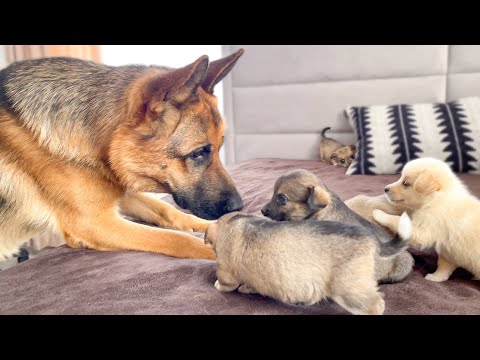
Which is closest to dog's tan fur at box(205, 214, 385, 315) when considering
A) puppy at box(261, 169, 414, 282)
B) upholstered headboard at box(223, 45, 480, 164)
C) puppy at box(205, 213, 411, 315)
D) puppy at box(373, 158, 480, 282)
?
puppy at box(205, 213, 411, 315)

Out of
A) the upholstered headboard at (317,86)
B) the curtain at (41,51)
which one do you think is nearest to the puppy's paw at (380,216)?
the curtain at (41,51)

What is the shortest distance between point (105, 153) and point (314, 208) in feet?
2.17

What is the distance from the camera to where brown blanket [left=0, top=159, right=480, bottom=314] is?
2.50 ft

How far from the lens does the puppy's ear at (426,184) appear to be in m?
0.94

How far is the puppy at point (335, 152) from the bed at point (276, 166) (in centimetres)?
12

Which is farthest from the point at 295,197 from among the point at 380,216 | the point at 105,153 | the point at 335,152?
the point at 335,152

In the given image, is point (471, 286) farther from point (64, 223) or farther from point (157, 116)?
point (64, 223)

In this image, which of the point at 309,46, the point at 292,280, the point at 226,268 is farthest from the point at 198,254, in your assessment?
the point at 309,46

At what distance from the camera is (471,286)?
0.85m

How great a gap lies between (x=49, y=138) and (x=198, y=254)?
590 millimetres

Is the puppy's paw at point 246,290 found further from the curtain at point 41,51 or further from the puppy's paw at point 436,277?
the curtain at point 41,51

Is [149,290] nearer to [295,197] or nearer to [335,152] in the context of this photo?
[295,197]

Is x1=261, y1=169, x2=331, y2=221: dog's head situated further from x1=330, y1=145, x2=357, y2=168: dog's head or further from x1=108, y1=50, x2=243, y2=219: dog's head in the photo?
x1=330, y1=145, x2=357, y2=168: dog's head
